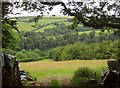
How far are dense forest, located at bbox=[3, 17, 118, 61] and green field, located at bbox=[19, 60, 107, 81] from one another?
13cm

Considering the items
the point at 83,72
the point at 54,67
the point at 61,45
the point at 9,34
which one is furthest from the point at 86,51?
the point at 9,34

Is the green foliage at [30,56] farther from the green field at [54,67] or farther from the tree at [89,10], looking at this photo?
the tree at [89,10]

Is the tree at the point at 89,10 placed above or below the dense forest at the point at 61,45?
above

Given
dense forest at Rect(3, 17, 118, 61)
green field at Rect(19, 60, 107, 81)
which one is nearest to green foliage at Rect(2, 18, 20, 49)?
dense forest at Rect(3, 17, 118, 61)

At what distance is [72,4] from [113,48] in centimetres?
191

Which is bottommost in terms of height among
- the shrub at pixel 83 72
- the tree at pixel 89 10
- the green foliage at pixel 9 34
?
the shrub at pixel 83 72

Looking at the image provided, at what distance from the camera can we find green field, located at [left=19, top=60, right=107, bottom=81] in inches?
292

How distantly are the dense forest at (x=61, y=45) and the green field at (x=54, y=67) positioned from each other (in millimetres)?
128

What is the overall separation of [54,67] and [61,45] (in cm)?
66

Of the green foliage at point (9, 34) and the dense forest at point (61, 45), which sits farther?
the dense forest at point (61, 45)

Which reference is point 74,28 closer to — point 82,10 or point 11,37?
point 82,10

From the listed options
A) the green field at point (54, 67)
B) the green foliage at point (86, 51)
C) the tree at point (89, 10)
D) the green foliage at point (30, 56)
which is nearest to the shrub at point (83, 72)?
the green field at point (54, 67)

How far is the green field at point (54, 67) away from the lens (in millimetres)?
7406

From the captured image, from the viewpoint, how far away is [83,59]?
25.5 ft
